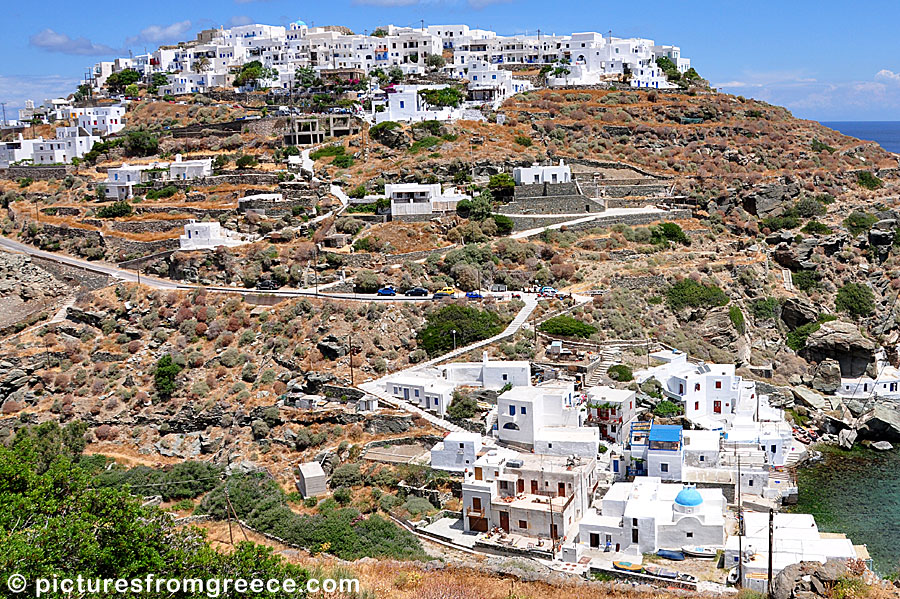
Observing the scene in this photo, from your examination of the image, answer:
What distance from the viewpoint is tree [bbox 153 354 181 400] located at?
3734cm

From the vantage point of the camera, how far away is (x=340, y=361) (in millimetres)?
36625

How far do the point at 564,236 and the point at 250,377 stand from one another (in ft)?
61.1

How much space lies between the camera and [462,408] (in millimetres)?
32812

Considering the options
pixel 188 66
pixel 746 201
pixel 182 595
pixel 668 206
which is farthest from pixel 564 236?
pixel 188 66

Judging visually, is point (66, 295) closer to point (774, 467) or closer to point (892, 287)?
point (774, 467)

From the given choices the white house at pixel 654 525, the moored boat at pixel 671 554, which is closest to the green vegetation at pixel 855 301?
the white house at pixel 654 525

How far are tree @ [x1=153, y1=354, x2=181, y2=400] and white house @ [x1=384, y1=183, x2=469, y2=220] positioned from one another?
46.5ft

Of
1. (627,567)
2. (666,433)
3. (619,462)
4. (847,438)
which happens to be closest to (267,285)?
(619,462)

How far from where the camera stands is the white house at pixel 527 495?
85.3ft

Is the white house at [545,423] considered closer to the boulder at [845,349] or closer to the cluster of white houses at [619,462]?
the cluster of white houses at [619,462]

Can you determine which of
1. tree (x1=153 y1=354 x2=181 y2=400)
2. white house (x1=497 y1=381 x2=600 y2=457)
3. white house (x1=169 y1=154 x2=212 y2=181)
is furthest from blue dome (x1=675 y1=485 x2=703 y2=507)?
white house (x1=169 y1=154 x2=212 y2=181)

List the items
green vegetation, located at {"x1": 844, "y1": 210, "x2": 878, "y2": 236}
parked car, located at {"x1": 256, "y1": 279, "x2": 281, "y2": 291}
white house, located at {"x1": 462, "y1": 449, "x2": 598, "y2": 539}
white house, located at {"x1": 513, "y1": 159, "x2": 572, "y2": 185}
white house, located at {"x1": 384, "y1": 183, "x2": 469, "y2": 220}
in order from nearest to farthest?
white house, located at {"x1": 462, "y1": 449, "x2": 598, "y2": 539}, parked car, located at {"x1": 256, "y1": 279, "x2": 281, "y2": 291}, white house, located at {"x1": 384, "y1": 183, "x2": 469, "y2": 220}, white house, located at {"x1": 513, "y1": 159, "x2": 572, "y2": 185}, green vegetation, located at {"x1": 844, "y1": 210, "x2": 878, "y2": 236}

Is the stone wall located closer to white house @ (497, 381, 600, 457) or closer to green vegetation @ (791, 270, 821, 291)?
white house @ (497, 381, 600, 457)

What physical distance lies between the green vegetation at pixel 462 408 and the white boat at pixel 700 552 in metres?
9.86
